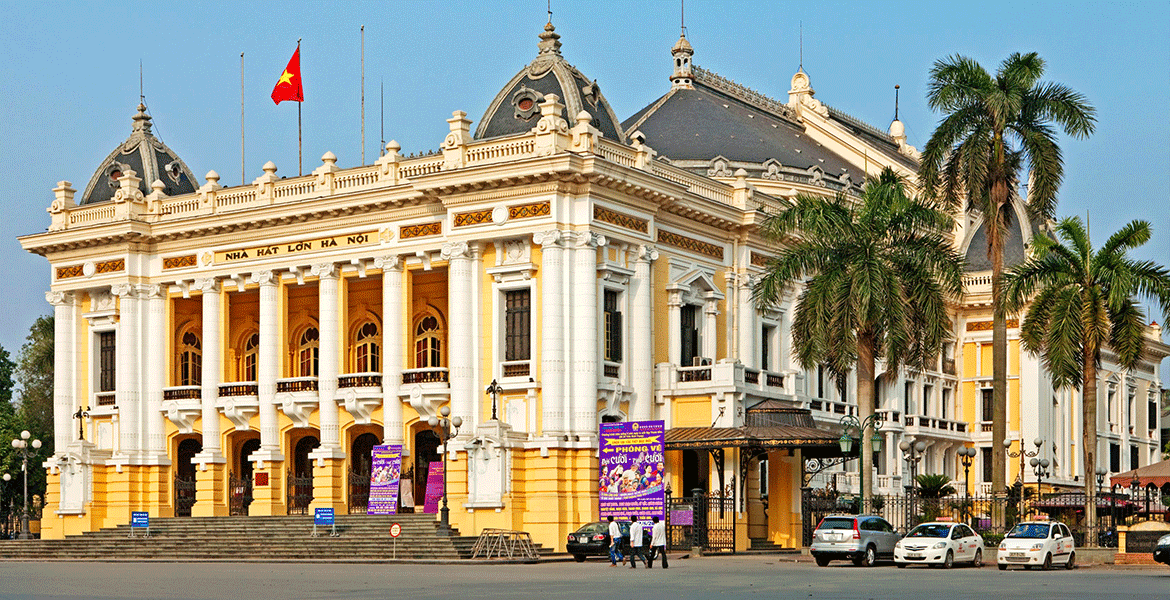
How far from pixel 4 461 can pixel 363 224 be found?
3008 cm

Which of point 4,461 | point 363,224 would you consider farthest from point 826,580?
point 4,461

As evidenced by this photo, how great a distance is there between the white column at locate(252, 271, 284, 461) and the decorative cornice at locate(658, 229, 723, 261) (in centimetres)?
1355

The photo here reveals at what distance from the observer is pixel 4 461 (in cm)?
7369

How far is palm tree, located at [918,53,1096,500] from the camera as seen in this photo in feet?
153

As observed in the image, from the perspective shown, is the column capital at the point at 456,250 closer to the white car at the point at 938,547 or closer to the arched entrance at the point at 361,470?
the arched entrance at the point at 361,470

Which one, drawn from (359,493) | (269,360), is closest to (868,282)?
(359,493)

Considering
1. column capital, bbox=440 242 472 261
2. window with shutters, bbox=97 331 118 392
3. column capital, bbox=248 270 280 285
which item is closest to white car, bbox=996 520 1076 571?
column capital, bbox=440 242 472 261

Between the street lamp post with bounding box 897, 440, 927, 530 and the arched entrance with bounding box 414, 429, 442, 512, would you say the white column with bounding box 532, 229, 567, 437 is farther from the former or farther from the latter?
the street lamp post with bounding box 897, 440, 927, 530

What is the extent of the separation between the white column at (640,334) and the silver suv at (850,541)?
1050cm

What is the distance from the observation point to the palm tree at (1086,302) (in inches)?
1833

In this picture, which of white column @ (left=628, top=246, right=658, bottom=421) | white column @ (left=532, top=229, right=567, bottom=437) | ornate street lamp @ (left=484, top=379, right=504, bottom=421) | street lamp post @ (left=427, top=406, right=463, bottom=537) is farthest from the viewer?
white column @ (left=628, top=246, right=658, bottom=421)

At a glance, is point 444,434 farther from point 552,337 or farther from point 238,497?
point 238,497

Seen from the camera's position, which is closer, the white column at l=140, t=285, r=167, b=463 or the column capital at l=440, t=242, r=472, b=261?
the column capital at l=440, t=242, r=472, b=261

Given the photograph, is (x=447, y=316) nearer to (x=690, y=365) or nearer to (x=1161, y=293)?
(x=690, y=365)
